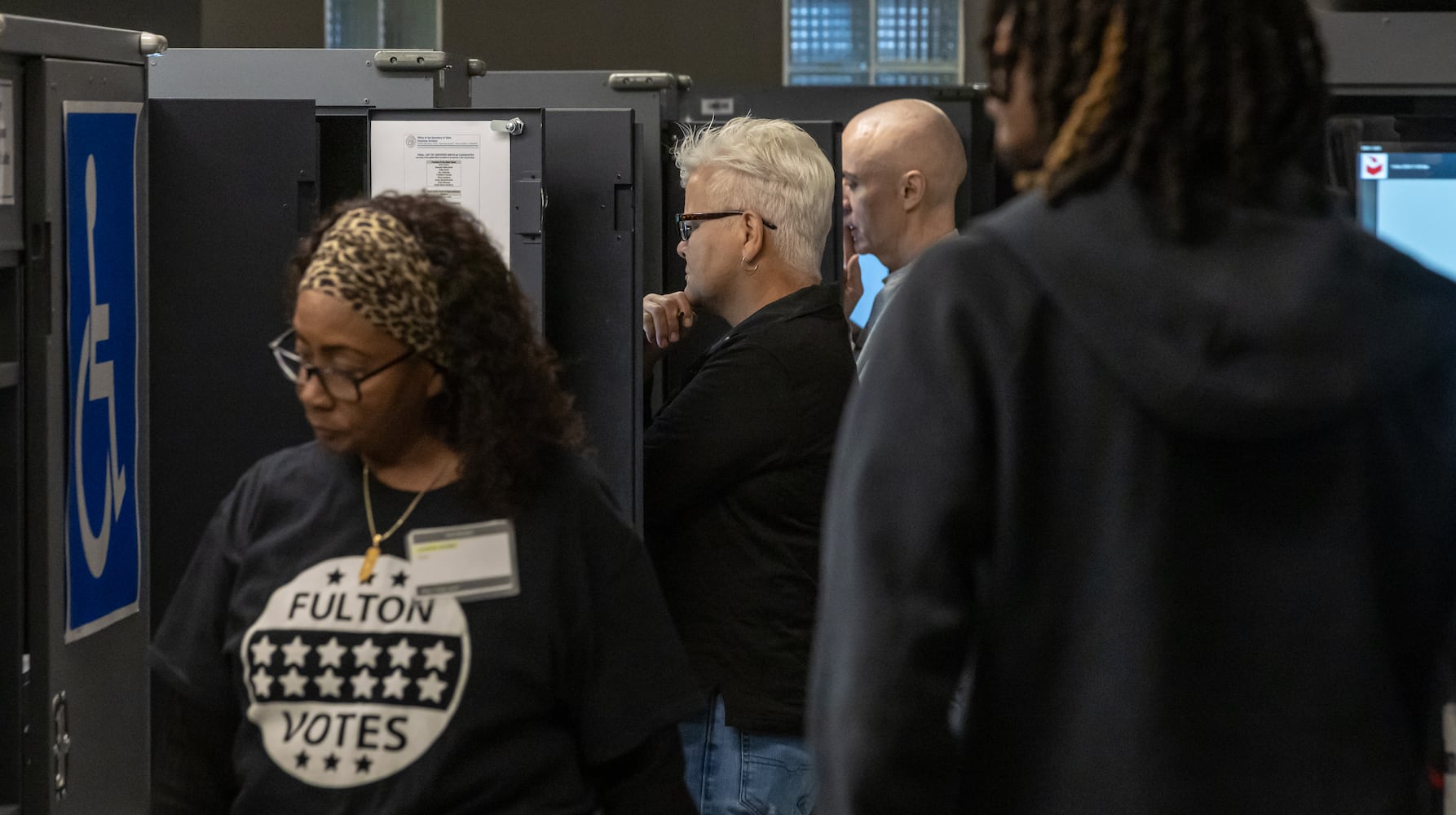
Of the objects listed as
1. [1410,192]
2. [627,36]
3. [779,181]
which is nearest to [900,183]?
[779,181]

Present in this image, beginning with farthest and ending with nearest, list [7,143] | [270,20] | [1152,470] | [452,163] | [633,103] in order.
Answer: [270,20], [633,103], [452,163], [7,143], [1152,470]

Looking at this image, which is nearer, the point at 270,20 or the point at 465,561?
the point at 465,561

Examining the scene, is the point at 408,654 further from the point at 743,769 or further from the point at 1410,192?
the point at 1410,192

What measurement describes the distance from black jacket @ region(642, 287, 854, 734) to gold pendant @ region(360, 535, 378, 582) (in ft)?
2.62

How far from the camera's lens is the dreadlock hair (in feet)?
3.22

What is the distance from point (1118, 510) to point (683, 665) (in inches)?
19.9

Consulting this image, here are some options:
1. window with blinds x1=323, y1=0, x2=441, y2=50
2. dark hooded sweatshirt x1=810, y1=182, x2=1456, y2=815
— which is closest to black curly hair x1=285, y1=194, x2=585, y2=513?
dark hooded sweatshirt x1=810, y1=182, x2=1456, y2=815

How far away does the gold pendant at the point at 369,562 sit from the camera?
1.31 metres

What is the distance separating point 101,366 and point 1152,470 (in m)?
1.59

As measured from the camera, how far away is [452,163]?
2.19 metres

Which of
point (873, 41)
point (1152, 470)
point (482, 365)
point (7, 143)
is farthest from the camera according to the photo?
point (873, 41)

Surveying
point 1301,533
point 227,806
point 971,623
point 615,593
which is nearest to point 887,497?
point 971,623

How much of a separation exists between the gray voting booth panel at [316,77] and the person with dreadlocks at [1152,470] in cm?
168

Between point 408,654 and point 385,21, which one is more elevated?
point 385,21
